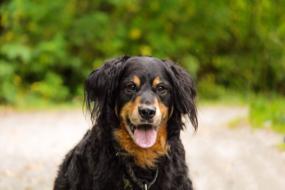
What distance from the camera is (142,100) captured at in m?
5.85

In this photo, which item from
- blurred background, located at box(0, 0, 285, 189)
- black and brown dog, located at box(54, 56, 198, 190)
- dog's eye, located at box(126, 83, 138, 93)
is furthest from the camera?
blurred background, located at box(0, 0, 285, 189)

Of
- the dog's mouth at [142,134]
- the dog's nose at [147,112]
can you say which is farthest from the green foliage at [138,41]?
the dog's nose at [147,112]

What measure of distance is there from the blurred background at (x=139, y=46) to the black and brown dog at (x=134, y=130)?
882cm

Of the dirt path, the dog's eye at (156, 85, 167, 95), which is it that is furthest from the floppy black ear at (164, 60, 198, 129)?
the dirt path

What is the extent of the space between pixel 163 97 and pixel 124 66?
42 cm

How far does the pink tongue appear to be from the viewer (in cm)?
586

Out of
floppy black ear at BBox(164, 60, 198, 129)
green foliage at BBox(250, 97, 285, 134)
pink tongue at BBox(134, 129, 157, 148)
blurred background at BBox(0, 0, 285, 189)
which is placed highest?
blurred background at BBox(0, 0, 285, 189)

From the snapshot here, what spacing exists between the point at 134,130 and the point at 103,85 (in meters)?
0.47

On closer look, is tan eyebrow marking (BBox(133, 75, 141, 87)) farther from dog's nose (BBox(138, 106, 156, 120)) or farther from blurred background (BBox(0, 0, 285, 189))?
blurred background (BBox(0, 0, 285, 189))

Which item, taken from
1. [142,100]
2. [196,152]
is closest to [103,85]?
[142,100]

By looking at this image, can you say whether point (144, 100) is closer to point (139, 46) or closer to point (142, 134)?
point (142, 134)

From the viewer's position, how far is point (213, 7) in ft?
69.0

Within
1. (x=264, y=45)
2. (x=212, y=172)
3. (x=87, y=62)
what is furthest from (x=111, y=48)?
(x=212, y=172)

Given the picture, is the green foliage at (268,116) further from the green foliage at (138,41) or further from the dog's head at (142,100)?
the dog's head at (142,100)
